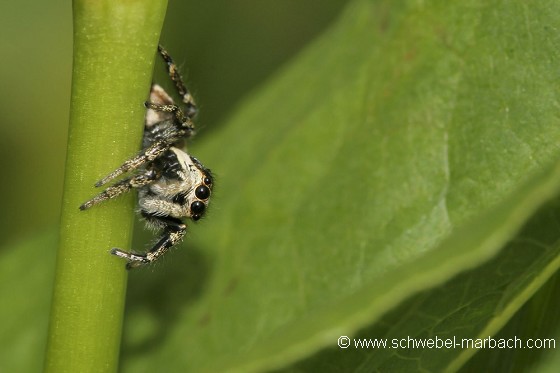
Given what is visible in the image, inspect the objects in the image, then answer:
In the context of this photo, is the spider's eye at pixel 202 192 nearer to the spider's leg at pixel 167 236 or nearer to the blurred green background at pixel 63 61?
the spider's leg at pixel 167 236

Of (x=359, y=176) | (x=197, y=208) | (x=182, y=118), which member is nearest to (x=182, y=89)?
(x=182, y=118)

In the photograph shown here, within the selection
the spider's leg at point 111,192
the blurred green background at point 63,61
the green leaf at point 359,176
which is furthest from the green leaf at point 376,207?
the blurred green background at point 63,61

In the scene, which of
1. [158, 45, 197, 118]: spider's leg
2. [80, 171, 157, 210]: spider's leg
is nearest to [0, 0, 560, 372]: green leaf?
[158, 45, 197, 118]: spider's leg

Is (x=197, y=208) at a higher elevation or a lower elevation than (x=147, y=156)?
lower

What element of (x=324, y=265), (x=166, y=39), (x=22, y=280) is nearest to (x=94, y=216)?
(x=324, y=265)

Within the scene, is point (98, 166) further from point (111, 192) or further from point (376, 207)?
point (376, 207)
